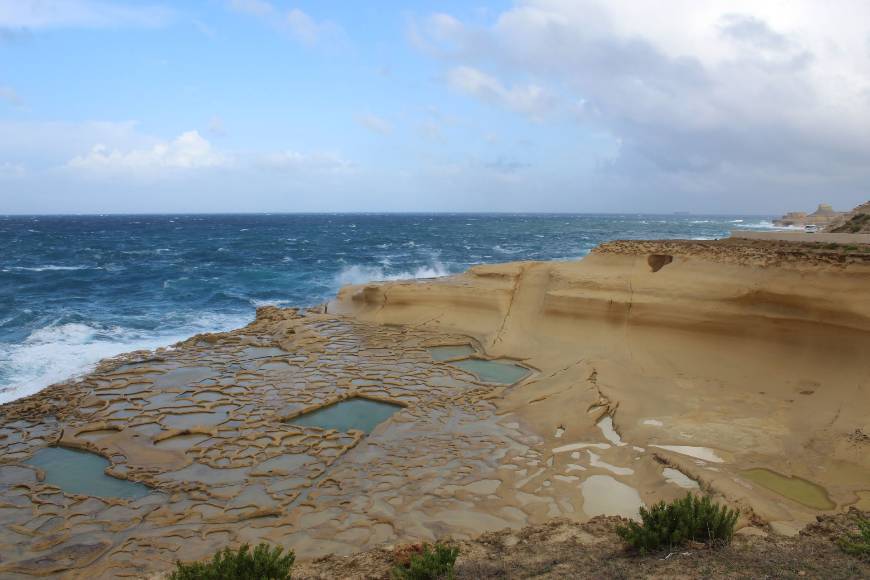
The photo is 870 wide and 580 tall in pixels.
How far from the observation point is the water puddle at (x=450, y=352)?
50.2ft

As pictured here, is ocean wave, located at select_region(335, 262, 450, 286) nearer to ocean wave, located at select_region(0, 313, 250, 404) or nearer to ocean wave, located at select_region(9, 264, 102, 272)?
ocean wave, located at select_region(0, 313, 250, 404)

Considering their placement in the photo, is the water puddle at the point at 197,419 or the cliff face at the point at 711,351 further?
the water puddle at the point at 197,419

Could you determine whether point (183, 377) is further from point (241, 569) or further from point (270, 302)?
point (270, 302)

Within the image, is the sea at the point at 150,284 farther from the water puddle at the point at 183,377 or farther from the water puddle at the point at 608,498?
the water puddle at the point at 608,498

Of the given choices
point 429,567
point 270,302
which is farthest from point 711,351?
point 270,302

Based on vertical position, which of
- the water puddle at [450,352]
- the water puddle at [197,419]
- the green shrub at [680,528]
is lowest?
the water puddle at [197,419]

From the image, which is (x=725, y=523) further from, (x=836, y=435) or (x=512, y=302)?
(x=512, y=302)

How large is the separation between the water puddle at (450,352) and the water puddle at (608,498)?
24.1 ft

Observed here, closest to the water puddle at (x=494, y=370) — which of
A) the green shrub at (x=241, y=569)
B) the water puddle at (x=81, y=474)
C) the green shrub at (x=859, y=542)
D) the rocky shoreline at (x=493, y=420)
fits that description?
the rocky shoreline at (x=493, y=420)

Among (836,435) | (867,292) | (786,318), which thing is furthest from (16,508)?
(867,292)

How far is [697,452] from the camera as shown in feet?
29.1

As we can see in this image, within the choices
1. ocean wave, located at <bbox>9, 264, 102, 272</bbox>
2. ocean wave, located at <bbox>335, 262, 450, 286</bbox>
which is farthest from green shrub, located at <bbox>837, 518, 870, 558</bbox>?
ocean wave, located at <bbox>9, 264, 102, 272</bbox>

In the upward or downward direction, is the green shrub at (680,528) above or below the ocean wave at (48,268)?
below

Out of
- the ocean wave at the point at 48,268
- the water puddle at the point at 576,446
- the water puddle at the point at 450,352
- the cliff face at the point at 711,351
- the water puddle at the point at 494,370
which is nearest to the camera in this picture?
the cliff face at the point at 711,351
